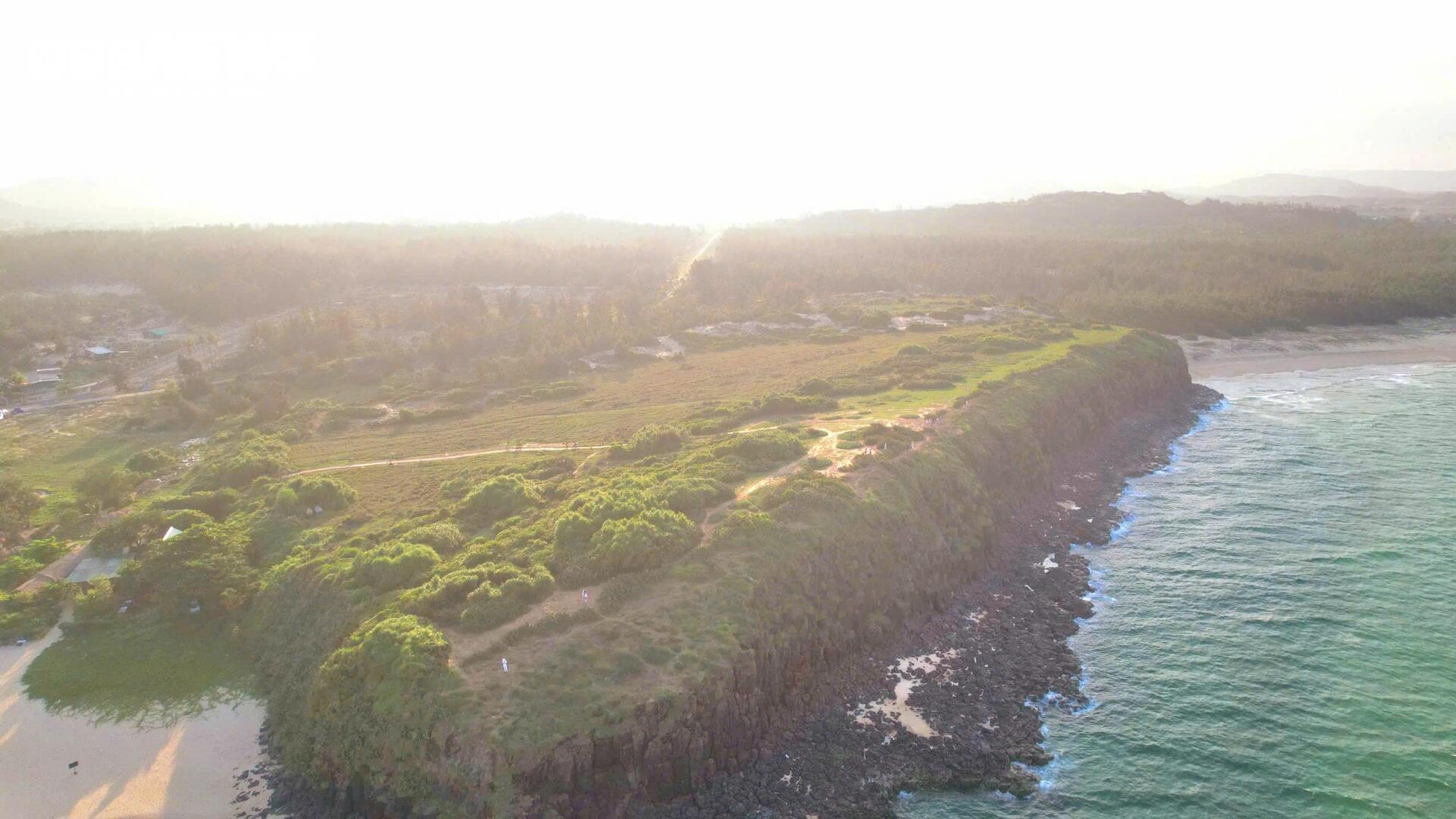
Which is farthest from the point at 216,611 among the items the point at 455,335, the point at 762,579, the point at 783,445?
the point at 455,335

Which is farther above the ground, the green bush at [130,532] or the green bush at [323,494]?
the green bush at [323,494]

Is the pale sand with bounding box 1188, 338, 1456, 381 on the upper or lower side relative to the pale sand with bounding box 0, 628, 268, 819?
upper

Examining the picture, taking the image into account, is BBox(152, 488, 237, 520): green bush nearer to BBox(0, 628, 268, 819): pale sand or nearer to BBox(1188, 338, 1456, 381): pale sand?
BBox(0, 628, 268, 819): pale sand

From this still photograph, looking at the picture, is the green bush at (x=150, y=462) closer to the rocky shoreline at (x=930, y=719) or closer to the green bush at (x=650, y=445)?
the green bush at (x=650, y=445)

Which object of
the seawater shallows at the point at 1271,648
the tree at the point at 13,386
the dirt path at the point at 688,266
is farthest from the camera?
the dirt path at the point at 688,266

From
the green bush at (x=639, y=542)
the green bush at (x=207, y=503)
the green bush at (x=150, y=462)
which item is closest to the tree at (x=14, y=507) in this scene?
the green bush at (x=207, y=503)

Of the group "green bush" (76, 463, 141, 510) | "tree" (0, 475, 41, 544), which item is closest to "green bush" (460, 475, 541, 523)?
"green bush" (76, 463, 141, 510)

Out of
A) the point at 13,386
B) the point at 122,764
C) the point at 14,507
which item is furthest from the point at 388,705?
the point at 13,386
